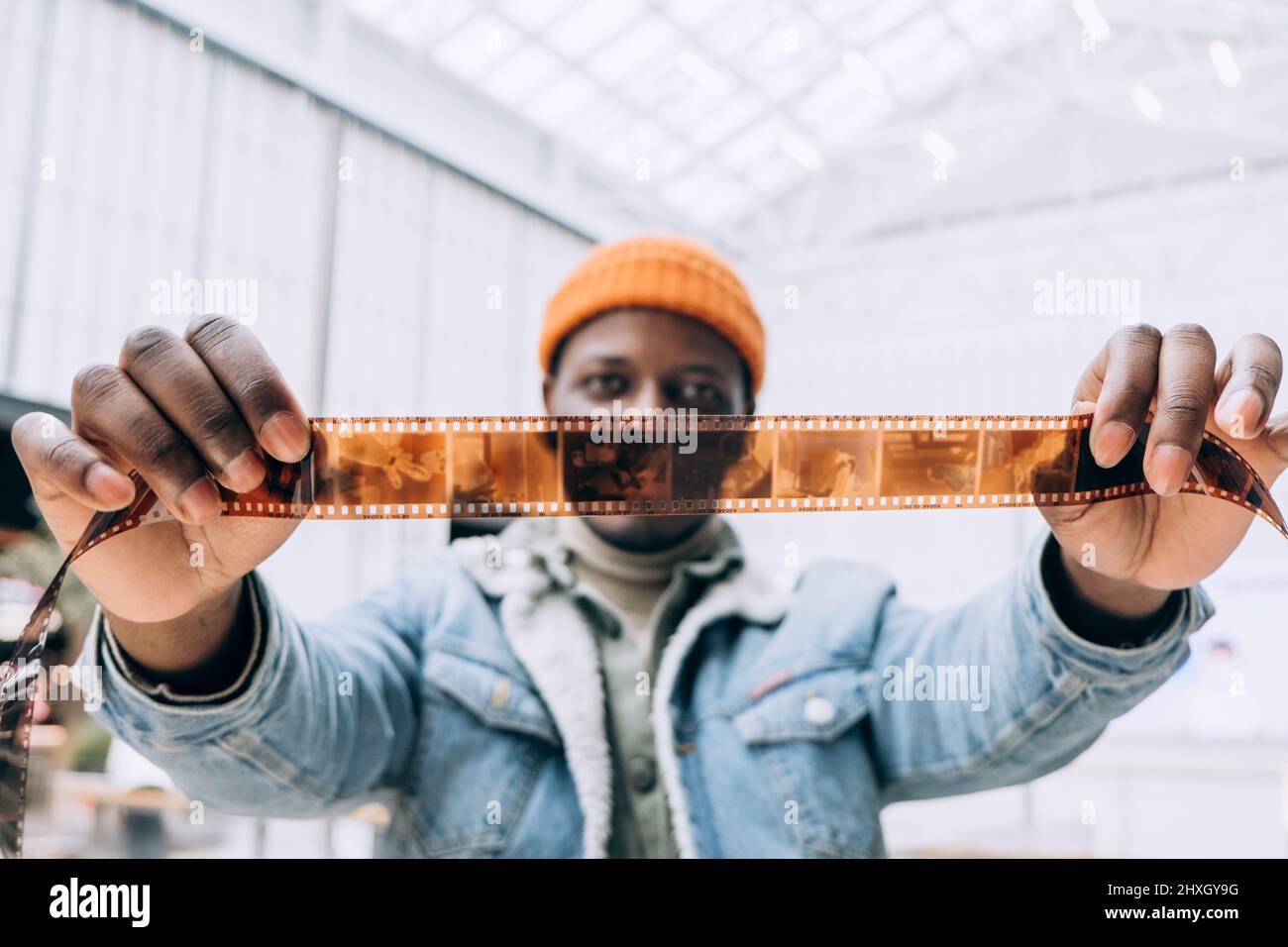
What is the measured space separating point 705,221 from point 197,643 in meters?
5.79

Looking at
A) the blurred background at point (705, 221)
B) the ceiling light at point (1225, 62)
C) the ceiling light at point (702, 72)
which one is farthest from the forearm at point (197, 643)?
the ceiling light at point (1225, 62)

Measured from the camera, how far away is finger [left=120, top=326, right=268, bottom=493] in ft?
1.99

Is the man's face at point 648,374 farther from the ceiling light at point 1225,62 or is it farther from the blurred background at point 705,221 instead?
the ceiling light at point 1225,62

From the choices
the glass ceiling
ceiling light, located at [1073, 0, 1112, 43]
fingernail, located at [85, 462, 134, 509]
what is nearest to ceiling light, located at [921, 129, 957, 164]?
the glass ceiling

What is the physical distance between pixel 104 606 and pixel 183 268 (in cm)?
294

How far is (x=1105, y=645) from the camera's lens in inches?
31.5

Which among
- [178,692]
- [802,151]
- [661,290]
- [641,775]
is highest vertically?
[802,151]

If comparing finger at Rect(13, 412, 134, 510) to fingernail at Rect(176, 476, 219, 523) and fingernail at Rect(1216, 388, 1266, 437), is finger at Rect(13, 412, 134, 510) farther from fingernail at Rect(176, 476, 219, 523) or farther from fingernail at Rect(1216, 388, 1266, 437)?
fingernail at Rect(1216, 388, 1266, 437)

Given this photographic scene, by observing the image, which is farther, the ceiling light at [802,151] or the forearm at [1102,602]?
the ceiling light at [802,151]

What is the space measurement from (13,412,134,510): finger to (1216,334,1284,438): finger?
704 millimetres

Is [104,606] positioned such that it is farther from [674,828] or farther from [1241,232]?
[1241,232]

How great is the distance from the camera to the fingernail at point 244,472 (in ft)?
1.99

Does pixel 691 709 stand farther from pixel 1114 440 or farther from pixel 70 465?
pixel 70 465

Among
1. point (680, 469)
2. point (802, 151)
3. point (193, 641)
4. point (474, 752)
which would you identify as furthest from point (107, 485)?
point (802, 151)
